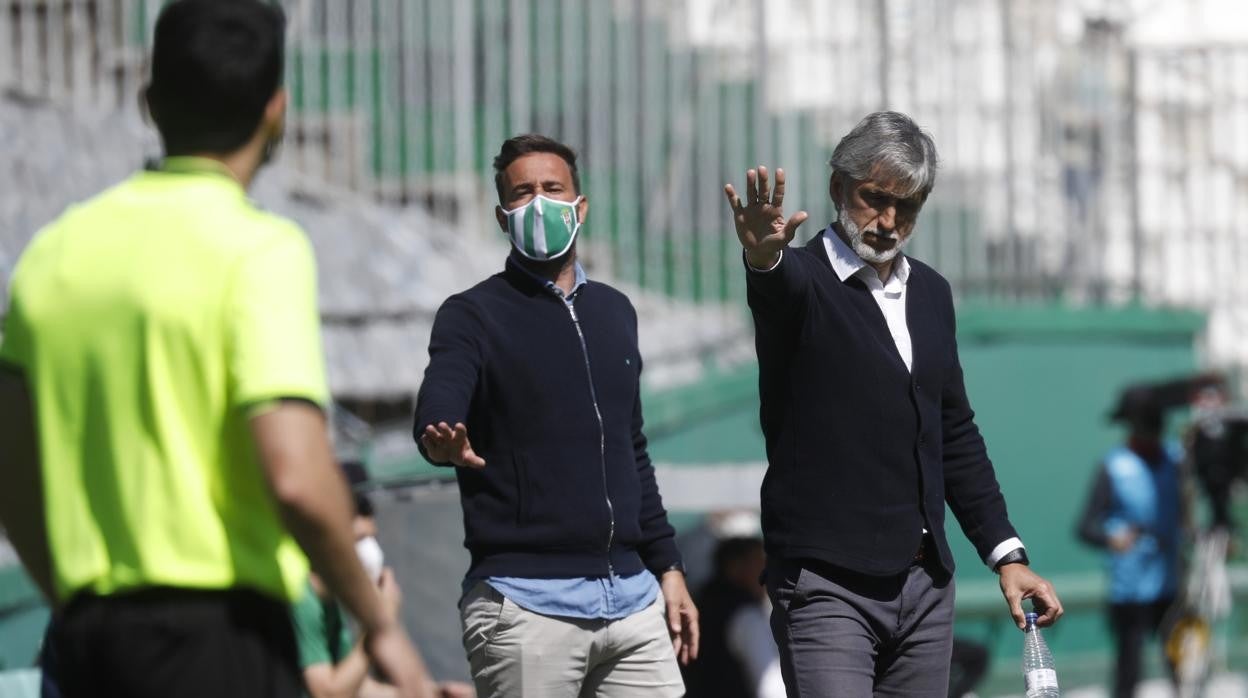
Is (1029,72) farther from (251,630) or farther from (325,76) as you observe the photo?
(251,630)

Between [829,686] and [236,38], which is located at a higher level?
[236,38]

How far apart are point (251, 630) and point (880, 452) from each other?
1.93m

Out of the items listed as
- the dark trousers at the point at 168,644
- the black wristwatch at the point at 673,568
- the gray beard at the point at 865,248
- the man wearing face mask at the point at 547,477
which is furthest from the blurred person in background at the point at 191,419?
the black wristwatch at the point at 673,568

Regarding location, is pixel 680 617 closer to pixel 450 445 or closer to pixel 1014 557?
pixel 1014 557

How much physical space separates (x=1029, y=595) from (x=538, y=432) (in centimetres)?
113

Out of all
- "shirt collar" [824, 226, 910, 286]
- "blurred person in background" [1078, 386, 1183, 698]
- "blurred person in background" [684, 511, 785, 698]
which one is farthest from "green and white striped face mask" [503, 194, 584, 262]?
"blurred person in background" [1078, 386, 1183, 698]

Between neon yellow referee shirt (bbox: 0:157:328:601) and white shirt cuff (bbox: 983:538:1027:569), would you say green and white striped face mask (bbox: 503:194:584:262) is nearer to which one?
white shirt cuff (bbox: 983:538:1027:569)

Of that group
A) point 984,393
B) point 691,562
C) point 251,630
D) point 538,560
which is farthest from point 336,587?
point 984,393

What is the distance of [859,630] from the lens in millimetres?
4375

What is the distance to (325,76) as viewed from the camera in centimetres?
1048

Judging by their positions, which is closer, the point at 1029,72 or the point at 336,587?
the point at 336,587

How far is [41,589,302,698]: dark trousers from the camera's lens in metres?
2.79

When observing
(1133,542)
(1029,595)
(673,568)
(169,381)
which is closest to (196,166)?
(169,381)

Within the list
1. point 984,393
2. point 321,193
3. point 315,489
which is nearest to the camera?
point 315,489
